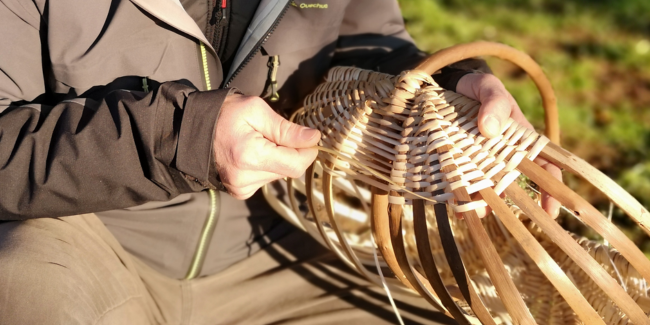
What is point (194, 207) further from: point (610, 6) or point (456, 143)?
point (610, 6)

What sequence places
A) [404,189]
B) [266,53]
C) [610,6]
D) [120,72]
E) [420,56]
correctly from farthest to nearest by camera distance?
[610,6] < [420,56] < [266,53] < [120,72] < [404,189]

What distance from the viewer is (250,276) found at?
4.00 ft

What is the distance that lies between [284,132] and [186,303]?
52 centimetres

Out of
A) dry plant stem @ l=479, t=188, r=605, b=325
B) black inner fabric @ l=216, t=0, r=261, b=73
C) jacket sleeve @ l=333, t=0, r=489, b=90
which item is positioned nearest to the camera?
dry plant stem @ l=479, t=188, r=605, b=325

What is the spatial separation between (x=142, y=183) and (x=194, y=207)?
0.25 metres

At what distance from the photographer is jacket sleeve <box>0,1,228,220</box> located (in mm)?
802

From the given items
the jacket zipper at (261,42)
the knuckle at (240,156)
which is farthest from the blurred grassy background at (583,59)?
the knuckle at (240,156)

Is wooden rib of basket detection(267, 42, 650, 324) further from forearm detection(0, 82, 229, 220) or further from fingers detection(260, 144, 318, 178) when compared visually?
forearm detection(0, 82, 229, 220)

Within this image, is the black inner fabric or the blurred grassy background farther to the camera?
the blurred grassy background

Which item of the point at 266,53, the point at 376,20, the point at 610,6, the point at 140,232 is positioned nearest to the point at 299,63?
the point at 266,53

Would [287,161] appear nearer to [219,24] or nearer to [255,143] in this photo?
[255,143]

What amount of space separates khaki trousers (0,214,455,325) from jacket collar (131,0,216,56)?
0.39 metres

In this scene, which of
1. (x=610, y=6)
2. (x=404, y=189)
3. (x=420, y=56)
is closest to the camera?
(x=404, y=189)

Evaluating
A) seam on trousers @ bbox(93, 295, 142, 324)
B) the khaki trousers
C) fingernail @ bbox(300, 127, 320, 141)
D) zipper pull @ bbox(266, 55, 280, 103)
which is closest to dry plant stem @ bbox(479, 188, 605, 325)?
fingernail @ bbox(300, 127, 320, 141)
